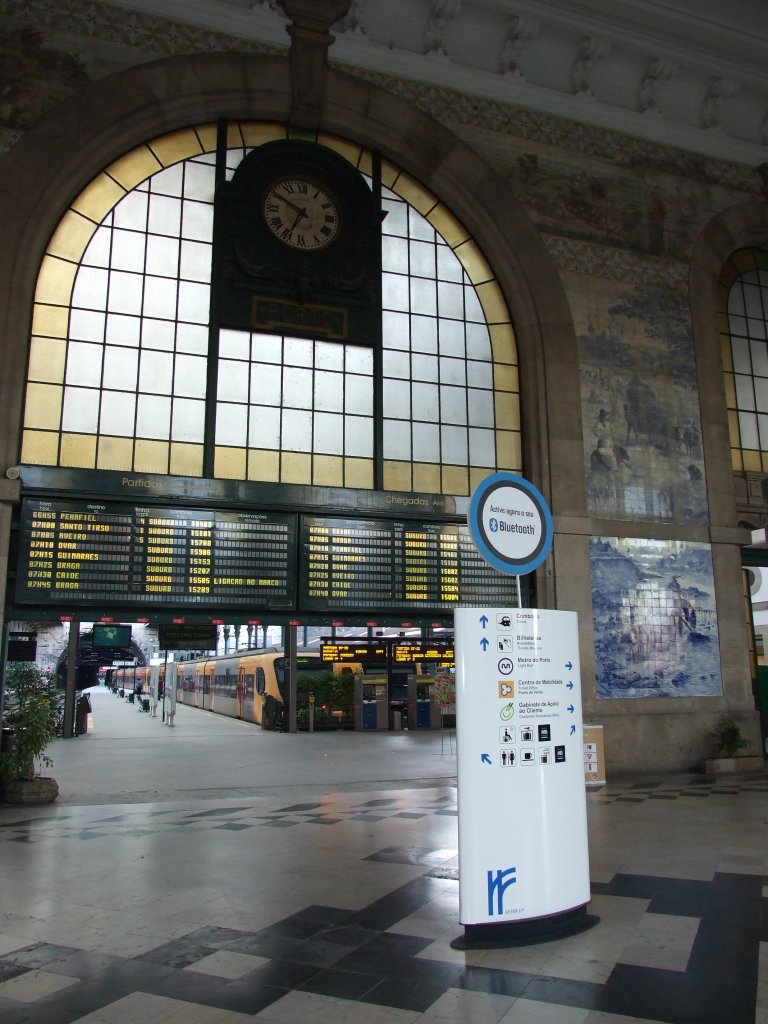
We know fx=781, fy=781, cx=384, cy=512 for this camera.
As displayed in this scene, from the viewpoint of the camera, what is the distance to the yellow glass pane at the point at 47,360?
10.3 m

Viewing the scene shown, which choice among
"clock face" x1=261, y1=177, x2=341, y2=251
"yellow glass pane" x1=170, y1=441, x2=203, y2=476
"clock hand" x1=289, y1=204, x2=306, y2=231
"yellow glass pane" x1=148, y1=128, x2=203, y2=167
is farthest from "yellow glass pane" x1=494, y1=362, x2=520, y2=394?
"yellow glass pane" x1=148, y1=128, x2=203, y2=167

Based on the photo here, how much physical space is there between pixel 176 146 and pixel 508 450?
22.3 feet

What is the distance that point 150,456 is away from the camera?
34.4 feet

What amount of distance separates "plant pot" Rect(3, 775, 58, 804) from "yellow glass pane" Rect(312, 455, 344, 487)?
527 centimetres

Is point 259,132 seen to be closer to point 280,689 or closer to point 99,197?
point 99,197

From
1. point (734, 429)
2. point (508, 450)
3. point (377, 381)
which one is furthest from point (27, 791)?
point (734, 429)

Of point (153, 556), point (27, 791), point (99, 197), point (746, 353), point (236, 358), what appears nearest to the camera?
point (27, 791)

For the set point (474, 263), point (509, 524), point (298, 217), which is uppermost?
point (298, 217)

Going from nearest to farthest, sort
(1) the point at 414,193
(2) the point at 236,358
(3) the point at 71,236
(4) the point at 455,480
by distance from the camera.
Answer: (3) the point at 71,236
(2) the point at 236,358
(4) the point at 455,480
(1) the point at 414,193

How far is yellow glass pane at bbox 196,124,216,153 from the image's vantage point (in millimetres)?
11766

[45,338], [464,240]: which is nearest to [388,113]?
[464,240]

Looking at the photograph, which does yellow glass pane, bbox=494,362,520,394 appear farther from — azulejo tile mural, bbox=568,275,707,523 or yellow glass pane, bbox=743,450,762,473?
yellow glass pane, bbox=743,450,762,473

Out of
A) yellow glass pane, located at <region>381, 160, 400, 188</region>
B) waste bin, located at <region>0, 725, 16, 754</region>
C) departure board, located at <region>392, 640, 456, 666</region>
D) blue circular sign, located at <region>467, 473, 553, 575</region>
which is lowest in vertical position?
waste bin, located at <region>0, 725, 16, 754</region>

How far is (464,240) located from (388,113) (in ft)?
7.47
